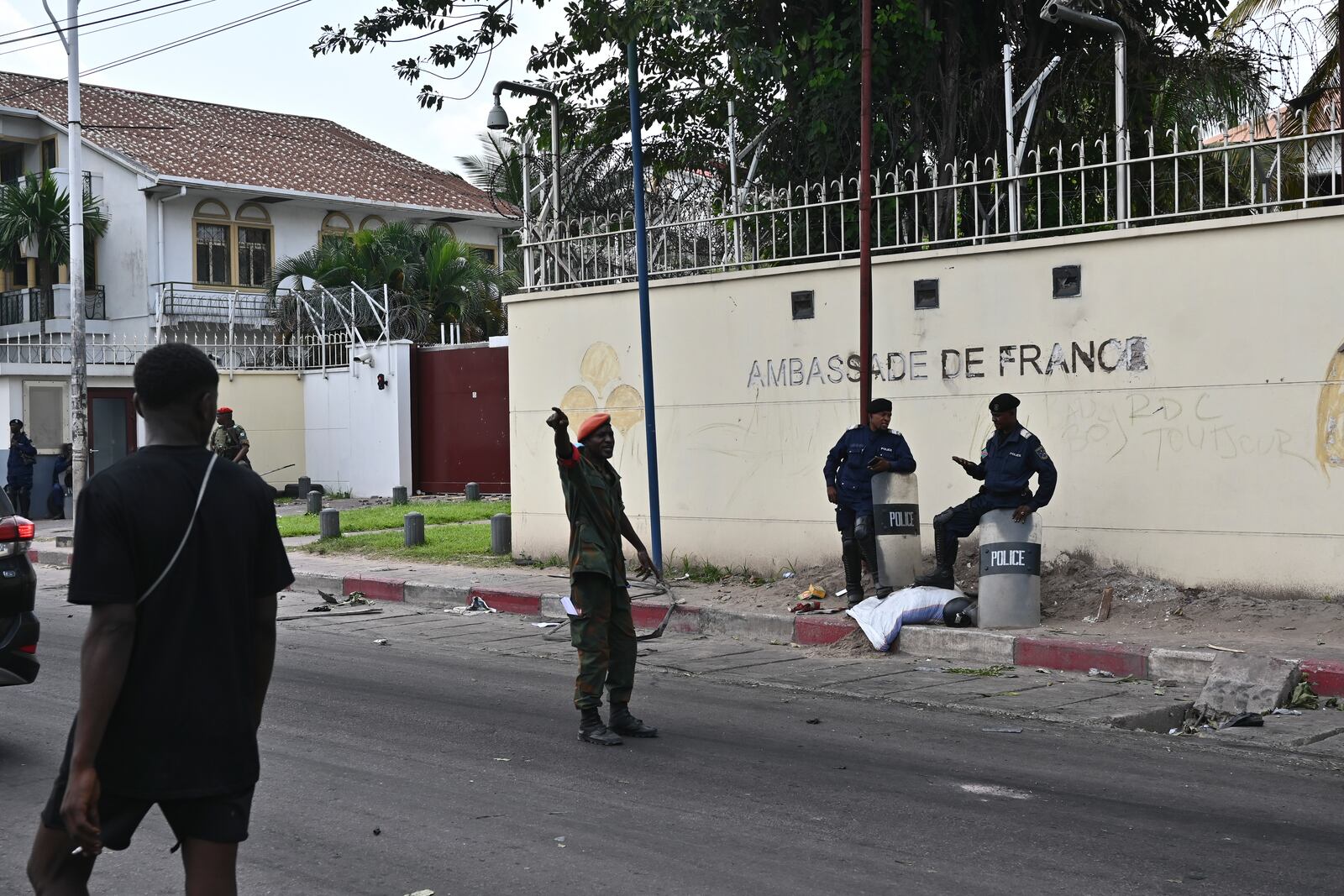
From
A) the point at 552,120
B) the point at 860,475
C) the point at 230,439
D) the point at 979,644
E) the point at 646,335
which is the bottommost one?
the point at 979,644

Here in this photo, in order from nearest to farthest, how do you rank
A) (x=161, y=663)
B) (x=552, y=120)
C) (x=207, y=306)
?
1. (x=161, y=663)
2. (x=552, y=120)
3. (x=207, y=306)

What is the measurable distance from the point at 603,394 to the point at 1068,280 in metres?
4.99

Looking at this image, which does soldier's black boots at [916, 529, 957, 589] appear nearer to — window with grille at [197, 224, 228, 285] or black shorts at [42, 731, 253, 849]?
black shorts at [42, 731, 253, 849]

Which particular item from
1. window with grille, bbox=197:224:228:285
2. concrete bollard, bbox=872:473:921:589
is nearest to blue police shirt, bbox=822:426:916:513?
concrete bollard, bbox=872:473:921:589

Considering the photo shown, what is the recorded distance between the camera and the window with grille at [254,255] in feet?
115

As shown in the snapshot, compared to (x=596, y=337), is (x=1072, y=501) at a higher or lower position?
lower

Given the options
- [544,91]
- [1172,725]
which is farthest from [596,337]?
[1172,725]

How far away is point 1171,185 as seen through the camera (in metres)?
10.6

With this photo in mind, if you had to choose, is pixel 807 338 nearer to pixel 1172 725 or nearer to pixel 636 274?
pixel 636 274

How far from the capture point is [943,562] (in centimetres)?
1066

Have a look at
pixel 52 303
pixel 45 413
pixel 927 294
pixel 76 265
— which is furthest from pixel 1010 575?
pixel 52 303

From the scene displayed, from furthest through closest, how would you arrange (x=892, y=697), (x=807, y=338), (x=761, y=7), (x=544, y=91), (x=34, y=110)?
(x=34, y=110) < (x=544, y=91) < (x=761, y=7) < (x=807, y=338) < (x=892, y=697)

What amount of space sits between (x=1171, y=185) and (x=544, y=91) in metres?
7.18

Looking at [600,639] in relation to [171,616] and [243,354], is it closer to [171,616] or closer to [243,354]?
[171,616]
